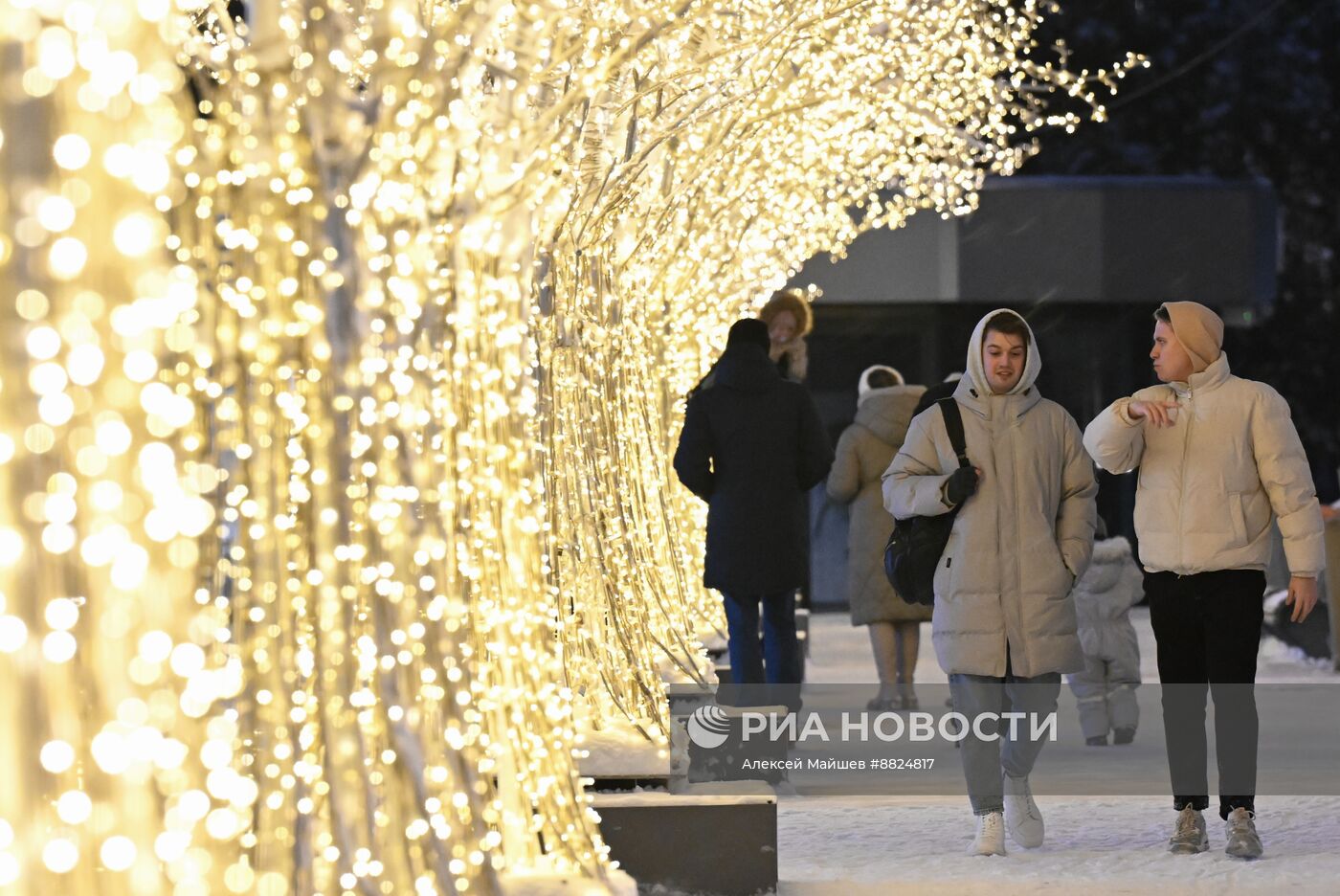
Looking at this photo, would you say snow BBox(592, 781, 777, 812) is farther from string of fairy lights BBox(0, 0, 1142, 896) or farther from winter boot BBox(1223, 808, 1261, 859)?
winter boot BBox(1223, 808, 1261, 859)

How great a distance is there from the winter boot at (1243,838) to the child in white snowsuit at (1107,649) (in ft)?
8.81

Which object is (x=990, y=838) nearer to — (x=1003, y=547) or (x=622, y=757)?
(x=1003, y=547)

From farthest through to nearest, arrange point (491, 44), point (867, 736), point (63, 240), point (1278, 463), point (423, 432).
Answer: point (867, 736) → point (1278, 463) → point (491, 44) → point (423, 432) → point (63, 240)

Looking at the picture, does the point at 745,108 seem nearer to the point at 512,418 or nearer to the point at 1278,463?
the point at 1278,463

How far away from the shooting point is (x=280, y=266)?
392 cm

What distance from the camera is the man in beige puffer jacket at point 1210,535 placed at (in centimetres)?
625

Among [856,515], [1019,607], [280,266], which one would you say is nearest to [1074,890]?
[1019,607]

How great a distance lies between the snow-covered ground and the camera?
5938 millimetres

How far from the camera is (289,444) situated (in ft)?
12.9

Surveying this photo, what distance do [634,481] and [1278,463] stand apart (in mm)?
3157

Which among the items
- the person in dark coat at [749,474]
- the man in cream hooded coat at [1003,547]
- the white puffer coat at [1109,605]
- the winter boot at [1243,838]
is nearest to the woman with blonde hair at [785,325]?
the person in dark coat at [749,474]

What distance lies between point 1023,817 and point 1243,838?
66cm

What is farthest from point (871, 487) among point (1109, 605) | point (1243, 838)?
point (1243, 838)

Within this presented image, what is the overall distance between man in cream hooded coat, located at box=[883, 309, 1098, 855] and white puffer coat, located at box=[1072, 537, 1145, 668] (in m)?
2.52
